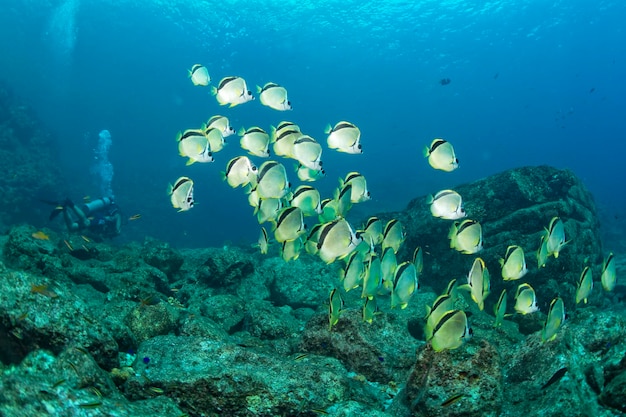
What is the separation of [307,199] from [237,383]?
7.94 ft

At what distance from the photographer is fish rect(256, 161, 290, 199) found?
4.88 meters

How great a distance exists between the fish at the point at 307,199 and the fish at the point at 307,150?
43 cm

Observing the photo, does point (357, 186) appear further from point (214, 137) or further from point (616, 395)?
point (616, 395)

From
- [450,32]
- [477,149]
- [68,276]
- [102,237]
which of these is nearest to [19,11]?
[102,237]

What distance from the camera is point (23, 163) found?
28328 mm

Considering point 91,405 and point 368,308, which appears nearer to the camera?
point 91,405

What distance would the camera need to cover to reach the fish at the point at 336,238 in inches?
159

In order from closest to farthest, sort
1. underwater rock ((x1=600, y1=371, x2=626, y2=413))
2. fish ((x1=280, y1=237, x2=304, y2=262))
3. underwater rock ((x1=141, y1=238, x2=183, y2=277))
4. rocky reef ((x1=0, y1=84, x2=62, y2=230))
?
underwater rock ((x1=600, y1=371, x2=626, y2=413)) < fish ((x1=280, y1=237, x2=304, y2=262)) < underwater rock ((x1=141, y1=238, x2=183, y2=277)) < rocky reef ((x1=0, y1=84, x2=62, y2=230))

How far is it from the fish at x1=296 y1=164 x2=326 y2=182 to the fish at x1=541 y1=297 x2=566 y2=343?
3.20 meters

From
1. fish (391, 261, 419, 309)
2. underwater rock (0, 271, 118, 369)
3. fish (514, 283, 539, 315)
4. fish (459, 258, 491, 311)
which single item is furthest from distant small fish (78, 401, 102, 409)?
fish (514, 283, 539, 315)

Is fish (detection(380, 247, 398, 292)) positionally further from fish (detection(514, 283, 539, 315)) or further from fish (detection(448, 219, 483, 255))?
fish (detection(514, 283, 539, 315))

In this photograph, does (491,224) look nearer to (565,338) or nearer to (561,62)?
(565,338)

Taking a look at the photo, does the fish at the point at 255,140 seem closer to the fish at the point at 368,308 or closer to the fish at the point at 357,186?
the fish at the point at 357,186

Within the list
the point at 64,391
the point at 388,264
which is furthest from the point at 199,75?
the point at 64,391
